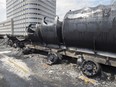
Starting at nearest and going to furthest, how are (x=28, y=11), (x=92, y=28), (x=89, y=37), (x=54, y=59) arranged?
1. (x=92, y=28)
2. (x=89, y=37)
3. (x=54, y=59)
4. (x=28, y=11)

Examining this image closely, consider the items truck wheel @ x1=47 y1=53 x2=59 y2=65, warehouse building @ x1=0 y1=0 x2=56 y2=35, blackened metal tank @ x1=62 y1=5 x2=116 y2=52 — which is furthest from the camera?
warehouse building @ x1=0 y1=0 x2=56 y2=35

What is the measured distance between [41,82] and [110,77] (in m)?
2.58

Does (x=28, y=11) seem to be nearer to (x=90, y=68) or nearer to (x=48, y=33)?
(x=48, y=33)

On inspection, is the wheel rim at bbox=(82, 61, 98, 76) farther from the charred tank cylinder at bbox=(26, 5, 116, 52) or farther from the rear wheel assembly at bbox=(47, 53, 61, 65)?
the rear wheel assembly at bbox=(47, 53, 61, 65)

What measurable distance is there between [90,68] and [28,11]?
230 feet

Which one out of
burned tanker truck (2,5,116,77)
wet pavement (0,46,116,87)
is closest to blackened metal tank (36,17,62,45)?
burned tanker truck (2,5,116,77)

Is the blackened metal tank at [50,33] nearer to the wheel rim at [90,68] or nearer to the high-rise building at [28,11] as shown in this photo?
the wheel rim at [90,68]

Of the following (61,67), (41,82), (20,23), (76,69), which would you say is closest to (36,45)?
(61,67)

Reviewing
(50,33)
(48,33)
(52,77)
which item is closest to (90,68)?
(52,77)

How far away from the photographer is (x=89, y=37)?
562 cm

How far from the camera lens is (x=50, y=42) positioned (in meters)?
8.31

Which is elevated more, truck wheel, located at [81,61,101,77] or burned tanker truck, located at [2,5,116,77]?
burned tanker truck, located at [2,5,116,77]

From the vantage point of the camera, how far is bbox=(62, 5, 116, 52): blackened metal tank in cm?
504

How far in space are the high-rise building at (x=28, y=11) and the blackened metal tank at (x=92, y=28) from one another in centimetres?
6097
